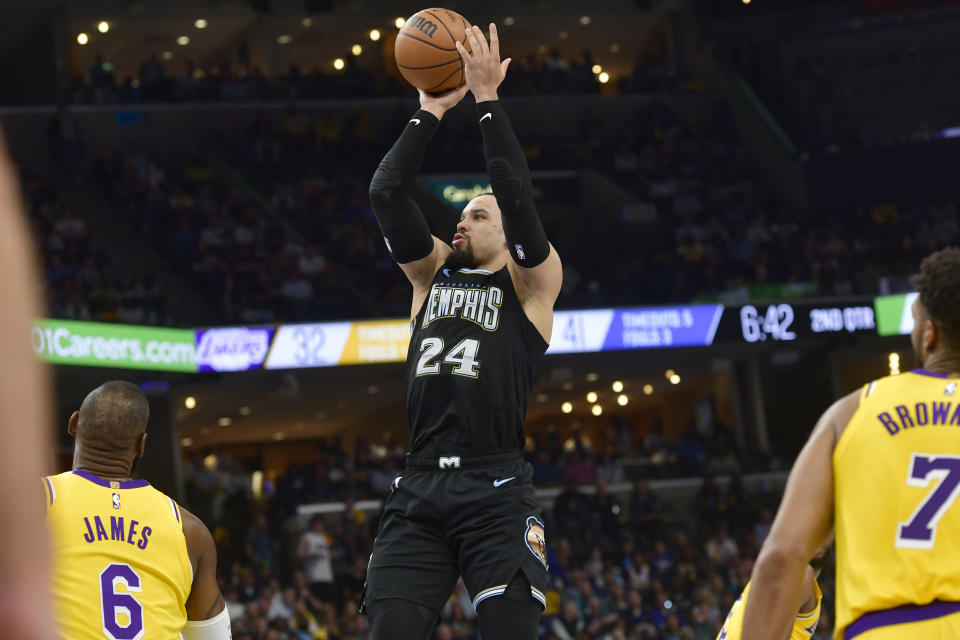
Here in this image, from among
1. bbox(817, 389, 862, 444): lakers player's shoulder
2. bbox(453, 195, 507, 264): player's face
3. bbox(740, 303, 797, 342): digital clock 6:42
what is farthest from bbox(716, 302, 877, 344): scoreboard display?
bbox(817, 389, 862, 444): lakers player's shoulder

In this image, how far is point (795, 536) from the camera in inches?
109

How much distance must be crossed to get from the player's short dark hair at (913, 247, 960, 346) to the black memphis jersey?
192 centimetres

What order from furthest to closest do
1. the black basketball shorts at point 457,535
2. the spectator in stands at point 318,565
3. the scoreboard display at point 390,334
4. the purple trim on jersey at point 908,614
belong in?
the scoreboard display at point 390,334
the spectator in stands at point 318,565
the black basketball shorts at point 457,535
the purple trim on jersey at point 908,614

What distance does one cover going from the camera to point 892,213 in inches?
1006

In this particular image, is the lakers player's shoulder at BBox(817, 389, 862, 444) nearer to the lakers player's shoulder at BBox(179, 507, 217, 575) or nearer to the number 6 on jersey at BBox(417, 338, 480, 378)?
the number 6 on jersey at BBox(417, 338, 480, 378)

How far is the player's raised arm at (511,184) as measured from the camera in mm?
4516

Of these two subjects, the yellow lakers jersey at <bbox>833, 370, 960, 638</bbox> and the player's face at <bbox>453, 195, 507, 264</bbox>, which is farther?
the player's face at <bbox>453, 195, 507, 264</bbox>

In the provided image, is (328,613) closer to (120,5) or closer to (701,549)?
(701,549)

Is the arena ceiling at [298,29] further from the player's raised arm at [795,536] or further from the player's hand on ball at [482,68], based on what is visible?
the player's raised arm at [795,536]

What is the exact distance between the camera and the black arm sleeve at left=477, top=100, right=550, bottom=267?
4.50m

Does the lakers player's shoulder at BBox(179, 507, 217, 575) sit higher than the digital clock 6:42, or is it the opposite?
the digital clock 6:42

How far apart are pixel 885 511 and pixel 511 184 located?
2.11 meters

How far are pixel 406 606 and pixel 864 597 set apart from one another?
186 centimetres

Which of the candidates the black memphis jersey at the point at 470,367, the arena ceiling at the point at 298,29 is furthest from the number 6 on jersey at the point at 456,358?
the arena ceiling at the point at 298,29
